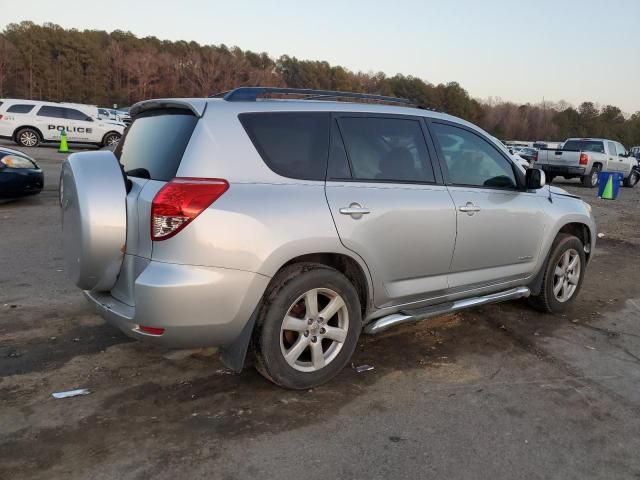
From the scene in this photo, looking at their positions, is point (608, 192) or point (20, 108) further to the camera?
point (20, 108)

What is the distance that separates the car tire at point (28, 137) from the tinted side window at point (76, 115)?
133 centimetres

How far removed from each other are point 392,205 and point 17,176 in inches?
308

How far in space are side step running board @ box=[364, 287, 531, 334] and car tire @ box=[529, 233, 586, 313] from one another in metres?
0.44

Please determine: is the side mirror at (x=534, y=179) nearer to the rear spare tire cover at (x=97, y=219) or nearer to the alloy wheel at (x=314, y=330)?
the alloy wheel at (x=314, y=330)

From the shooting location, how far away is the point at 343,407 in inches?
132

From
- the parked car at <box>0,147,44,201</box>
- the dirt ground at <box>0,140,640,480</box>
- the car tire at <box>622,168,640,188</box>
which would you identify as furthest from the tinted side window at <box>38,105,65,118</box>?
the car tire at <box>622,168,640,188</box>

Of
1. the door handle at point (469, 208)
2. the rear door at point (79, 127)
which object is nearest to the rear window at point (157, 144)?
the door handle at point (469, 208)

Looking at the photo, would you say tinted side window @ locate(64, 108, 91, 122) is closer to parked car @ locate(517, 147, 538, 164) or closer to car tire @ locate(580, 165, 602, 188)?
parked car @ locate(517, 147, 538, 164)

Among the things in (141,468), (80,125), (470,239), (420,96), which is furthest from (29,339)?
(420,96)

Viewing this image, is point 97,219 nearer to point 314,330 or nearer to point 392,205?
point 314,330

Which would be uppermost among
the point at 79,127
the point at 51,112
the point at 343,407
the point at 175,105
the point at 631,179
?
the point at 175,105

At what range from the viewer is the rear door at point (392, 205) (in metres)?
3.56

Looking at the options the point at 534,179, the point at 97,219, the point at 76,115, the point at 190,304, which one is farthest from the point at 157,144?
the point at 76,115

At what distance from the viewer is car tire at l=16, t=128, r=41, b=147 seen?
2111 centimetres
